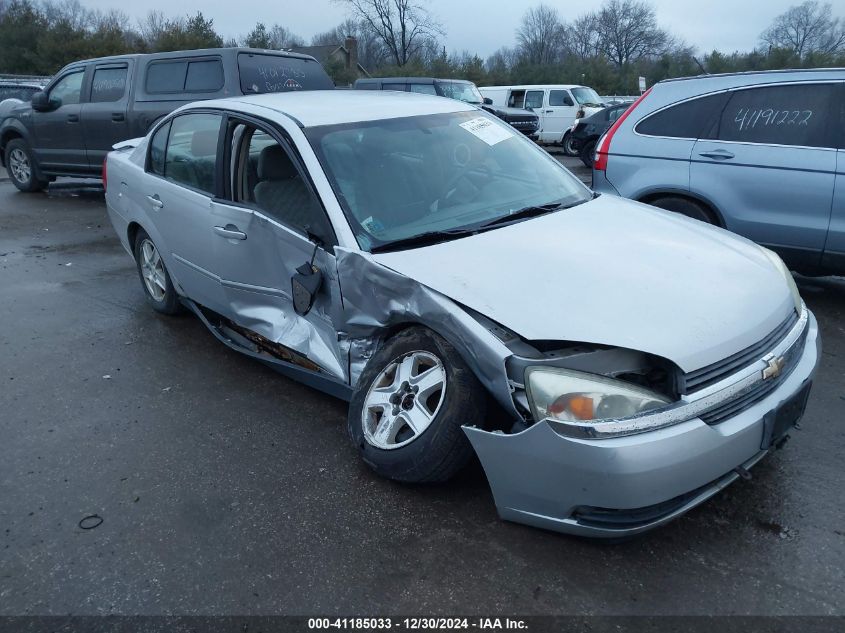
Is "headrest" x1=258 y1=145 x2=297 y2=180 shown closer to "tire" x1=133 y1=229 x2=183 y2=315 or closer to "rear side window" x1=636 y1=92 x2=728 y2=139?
"tire" x1=133 y1=229 x2=183 y2=315

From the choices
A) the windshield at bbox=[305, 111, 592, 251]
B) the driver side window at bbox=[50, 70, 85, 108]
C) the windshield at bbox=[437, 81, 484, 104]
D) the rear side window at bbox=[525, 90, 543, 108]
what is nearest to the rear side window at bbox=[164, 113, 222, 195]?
the windshield at bbox=[305, 111, 592, 251]

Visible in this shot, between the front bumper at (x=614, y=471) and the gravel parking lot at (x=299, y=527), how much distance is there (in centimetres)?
24

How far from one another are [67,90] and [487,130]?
8.75m

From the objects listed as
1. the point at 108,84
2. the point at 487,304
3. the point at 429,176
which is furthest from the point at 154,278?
the point at 108,84

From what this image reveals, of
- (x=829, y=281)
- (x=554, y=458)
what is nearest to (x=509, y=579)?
(x=554, y=458)

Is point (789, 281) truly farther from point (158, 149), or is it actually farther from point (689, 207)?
point (158, 149)

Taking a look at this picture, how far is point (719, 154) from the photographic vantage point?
5449 millimetres

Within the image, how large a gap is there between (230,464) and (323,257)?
3.57ft

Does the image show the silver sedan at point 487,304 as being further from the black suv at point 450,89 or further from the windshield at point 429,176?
the black suv at point 450,89

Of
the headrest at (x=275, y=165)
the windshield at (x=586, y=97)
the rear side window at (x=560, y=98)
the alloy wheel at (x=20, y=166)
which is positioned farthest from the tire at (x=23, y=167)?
the windshield at (x=586, y=97)

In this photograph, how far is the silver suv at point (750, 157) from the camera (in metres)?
5.06

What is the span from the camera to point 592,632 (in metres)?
2.34

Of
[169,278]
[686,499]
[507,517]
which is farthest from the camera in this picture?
[169,278]

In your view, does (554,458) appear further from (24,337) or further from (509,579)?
(24,337)
